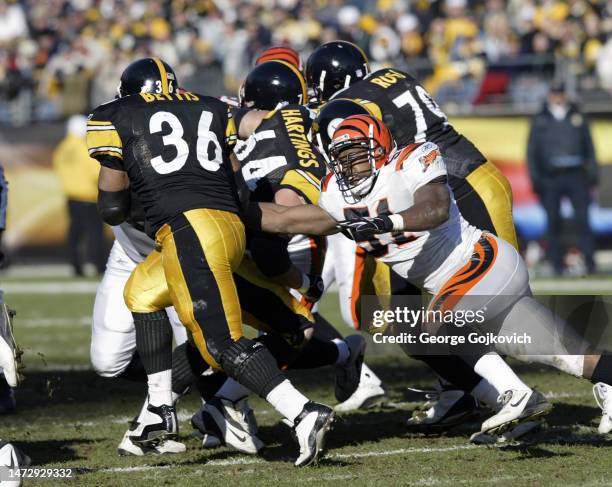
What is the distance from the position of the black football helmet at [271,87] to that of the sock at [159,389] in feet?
5.16

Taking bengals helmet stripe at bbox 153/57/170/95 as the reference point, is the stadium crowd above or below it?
above

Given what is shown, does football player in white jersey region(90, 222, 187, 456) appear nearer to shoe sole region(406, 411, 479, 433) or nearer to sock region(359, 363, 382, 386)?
sock region(359, 363, 382, 386)

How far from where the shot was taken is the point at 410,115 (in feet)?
17.9

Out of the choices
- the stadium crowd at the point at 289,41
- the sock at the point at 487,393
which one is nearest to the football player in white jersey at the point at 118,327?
the sock at the point at 487,393

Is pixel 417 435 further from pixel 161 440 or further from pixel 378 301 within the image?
pixel 161 440

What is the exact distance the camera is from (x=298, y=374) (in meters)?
6.84

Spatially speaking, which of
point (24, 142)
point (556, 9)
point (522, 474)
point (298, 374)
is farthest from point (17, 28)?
point (522, 474)

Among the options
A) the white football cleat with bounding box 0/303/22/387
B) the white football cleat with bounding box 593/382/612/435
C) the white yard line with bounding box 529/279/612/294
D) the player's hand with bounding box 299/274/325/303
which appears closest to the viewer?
the white football cleat with bounding box 0/303/22/387

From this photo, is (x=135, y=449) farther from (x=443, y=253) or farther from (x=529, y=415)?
(x=529, y=415)

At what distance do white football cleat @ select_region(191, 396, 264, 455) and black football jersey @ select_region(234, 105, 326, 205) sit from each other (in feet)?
3.16

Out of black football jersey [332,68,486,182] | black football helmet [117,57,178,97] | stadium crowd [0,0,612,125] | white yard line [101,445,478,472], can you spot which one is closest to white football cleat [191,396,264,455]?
white yard line [101,445,478,472]

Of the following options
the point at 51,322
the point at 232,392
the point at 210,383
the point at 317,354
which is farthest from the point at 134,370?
the point at 51,322

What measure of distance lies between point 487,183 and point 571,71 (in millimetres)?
8872

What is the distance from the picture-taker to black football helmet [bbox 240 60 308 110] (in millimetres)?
5500
